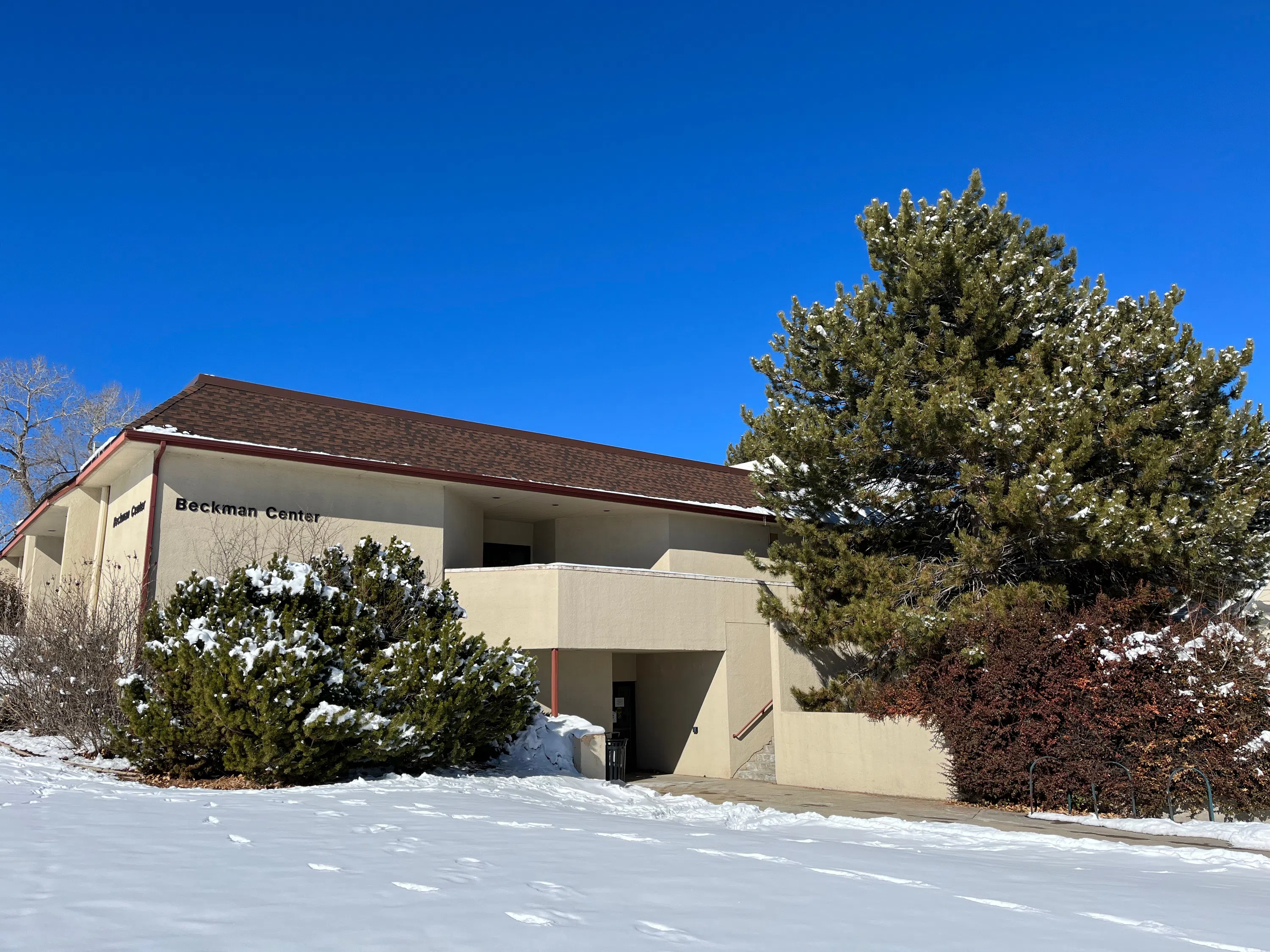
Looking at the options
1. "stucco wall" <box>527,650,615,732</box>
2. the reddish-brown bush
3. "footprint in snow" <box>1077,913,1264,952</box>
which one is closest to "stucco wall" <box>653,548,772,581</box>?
"stucco wall" <box>527,650,615,732</box>

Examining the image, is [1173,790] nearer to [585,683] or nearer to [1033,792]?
[1033,792]

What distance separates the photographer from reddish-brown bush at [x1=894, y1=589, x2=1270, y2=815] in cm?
1294

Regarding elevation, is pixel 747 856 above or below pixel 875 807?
above

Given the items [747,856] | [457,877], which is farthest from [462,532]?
[457,877]

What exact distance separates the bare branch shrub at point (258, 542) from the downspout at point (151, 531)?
2.71 feet

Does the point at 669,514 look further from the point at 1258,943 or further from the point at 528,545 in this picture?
the point at 1258,943

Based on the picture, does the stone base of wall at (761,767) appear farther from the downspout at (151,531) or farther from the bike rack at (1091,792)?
the downspout at (151,531)

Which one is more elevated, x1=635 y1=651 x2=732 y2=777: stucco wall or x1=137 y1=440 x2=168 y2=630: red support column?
x1=137 y1=440 x2=168 y2=630: red support column

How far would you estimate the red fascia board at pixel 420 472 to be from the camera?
16.6 metres

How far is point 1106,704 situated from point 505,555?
1444 cm

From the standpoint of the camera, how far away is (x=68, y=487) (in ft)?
69.6

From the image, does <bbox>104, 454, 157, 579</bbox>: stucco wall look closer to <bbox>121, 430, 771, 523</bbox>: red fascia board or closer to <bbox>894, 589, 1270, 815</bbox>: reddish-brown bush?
<bbox>121, 430, 771, 523</bbox>: red fascia board

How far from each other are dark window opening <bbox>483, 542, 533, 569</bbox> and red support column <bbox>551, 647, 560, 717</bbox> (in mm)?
5321

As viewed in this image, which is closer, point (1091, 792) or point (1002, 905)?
point (1002, 905)
